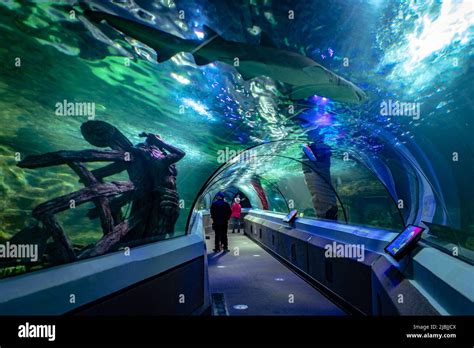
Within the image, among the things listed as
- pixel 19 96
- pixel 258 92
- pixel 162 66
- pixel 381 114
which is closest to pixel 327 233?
pixel 381 114

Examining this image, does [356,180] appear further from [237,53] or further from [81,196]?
[81,196]

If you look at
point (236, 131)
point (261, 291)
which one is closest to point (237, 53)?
point (236, 131)

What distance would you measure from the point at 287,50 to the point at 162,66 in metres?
2.18

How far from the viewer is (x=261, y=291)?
7.08 meters

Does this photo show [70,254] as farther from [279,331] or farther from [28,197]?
[28,197]

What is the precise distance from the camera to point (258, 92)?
19.0 feet

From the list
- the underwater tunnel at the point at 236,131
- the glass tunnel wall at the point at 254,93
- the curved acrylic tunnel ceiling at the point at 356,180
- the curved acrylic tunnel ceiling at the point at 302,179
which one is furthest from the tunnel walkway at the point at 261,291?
the curved acrylic tunnel ceiling at the point at 302,179

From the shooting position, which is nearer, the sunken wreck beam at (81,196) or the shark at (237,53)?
the shark at (237,53)

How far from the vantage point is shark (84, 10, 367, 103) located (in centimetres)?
383

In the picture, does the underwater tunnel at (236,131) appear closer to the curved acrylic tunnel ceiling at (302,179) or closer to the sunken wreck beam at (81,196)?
the sunken wreck beam at (81,196)

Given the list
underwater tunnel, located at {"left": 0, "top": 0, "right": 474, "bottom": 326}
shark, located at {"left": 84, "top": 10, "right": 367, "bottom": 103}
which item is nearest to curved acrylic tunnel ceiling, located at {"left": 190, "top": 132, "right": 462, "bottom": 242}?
underwater tunnel, located at {"left": 0, "top": 0, "right": 474, "bottom": 326}

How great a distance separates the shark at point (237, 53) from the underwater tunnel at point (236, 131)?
22 millimetres

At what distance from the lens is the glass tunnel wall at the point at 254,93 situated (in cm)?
363

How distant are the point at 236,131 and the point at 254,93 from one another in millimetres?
2686
